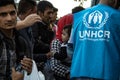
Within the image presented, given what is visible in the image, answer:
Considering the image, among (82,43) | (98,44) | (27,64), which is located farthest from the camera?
(82,43)

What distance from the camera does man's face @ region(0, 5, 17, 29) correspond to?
338 centimetres

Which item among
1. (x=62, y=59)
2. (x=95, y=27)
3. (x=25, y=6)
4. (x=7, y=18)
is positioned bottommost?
(x=62, y=59)

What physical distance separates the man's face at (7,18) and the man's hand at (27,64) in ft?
1.14

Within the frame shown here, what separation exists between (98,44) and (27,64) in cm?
72

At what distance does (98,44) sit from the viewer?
3.69 meters

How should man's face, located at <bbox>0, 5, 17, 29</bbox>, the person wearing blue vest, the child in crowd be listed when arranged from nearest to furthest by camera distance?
man's face, located at <bbox>0, 5, 17, 29</bbox>
the person wearing blue vest
the child in crowd

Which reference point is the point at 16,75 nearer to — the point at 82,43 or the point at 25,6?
the point at 82,43

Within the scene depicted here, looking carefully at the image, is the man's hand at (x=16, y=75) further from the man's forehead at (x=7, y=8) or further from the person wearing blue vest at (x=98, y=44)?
the person wearing blue vest at (x=98, y=44)

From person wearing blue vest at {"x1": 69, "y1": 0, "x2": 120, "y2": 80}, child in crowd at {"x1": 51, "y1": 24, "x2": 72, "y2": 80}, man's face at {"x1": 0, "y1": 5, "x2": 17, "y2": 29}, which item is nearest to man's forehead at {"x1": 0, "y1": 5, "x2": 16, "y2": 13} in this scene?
man's face at {"x1": 0, "y1": 5, "x2": 17, "y2": 29}

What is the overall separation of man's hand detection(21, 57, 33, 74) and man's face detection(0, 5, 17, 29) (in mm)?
346

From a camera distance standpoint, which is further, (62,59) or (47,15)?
(47,15)

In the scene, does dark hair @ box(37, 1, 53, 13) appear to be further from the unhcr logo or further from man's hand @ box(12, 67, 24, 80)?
man's hand @ box(12, 67, 24, 80)

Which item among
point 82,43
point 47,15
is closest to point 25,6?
point 47,15

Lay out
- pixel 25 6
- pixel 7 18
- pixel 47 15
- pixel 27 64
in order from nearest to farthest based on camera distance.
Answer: pixel 7 18
pixel 27 64
pixel 25 6
pixel 47 15
